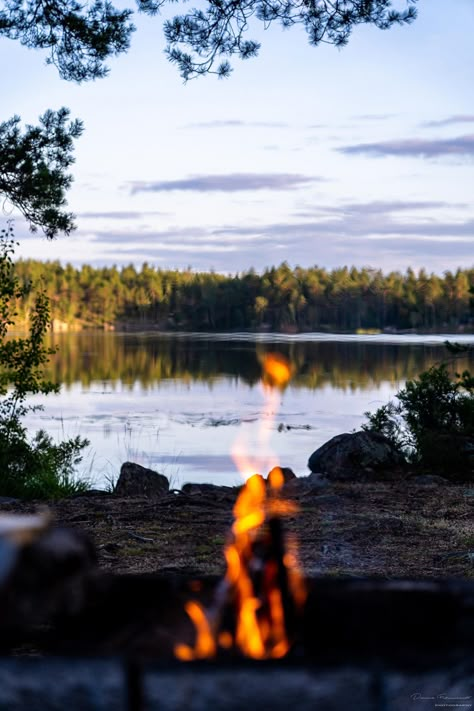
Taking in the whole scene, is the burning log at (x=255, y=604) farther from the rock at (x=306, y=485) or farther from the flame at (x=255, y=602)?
the rock at (x=306, y=485)

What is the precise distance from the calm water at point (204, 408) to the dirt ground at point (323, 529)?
208 inches

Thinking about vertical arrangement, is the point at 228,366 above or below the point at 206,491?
above

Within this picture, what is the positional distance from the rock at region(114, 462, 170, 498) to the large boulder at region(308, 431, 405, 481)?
86.1 inches

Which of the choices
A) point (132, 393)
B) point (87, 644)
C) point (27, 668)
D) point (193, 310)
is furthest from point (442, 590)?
point (193, 310)

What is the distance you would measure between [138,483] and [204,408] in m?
17.9

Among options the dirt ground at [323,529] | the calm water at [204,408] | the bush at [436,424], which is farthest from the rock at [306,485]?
the calm water at [204,408]

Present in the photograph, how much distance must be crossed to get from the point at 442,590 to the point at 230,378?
37867 mm

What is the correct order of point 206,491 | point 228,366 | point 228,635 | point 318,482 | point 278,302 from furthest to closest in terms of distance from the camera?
point 278,302
point 228,366
point 318,482
point 206,491
point 228,635

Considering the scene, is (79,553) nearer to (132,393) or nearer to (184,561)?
(184,561)

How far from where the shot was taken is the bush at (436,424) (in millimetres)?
11516

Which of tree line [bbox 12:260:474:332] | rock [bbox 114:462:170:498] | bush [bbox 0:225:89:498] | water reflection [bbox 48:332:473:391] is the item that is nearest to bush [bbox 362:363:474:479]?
rock [bbox 114:462:170:498]

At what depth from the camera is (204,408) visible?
28.7 m
